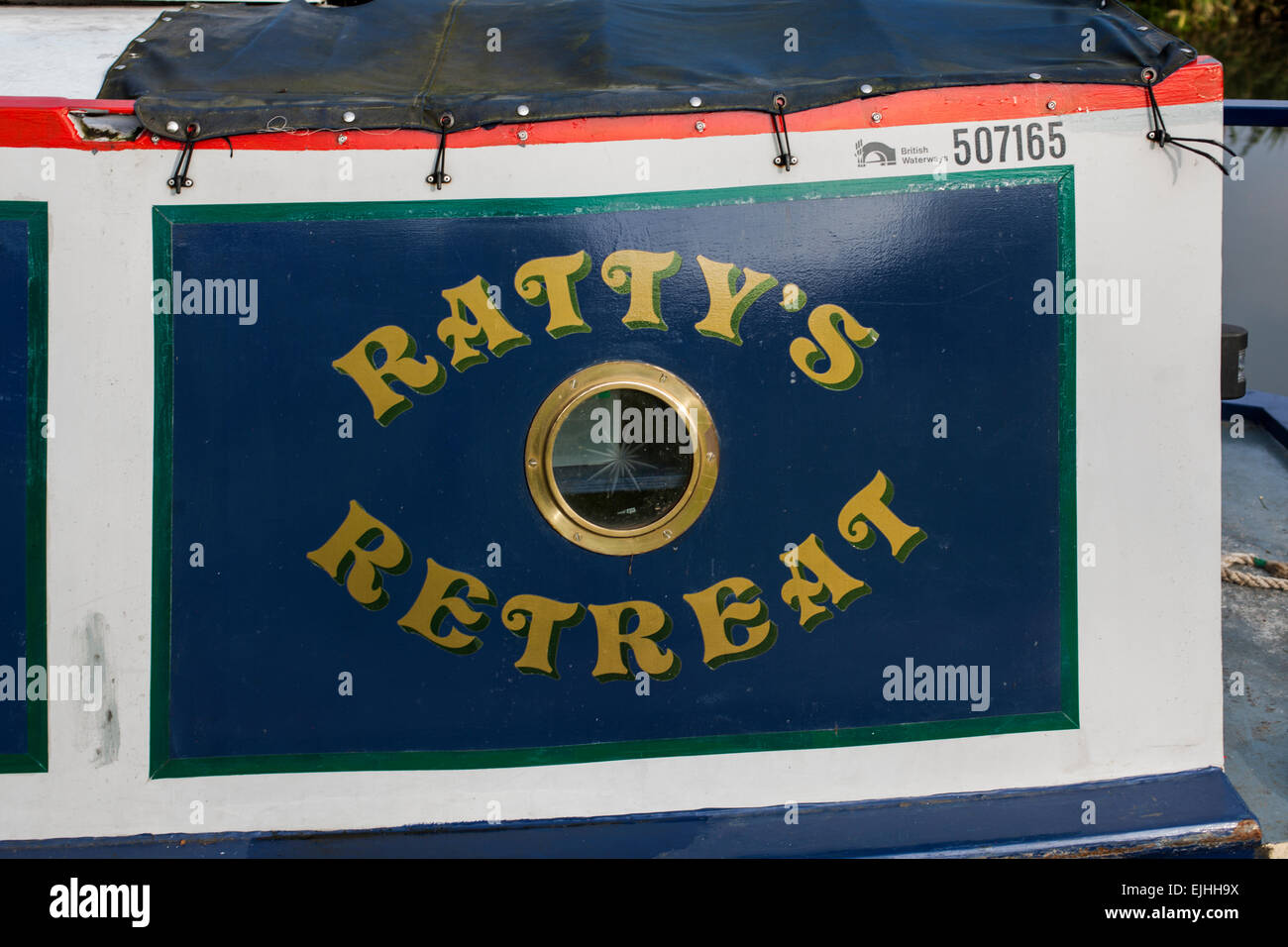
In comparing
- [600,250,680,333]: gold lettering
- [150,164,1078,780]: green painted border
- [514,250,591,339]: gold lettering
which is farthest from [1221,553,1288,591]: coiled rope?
[514,250,591,339]: gold lettering

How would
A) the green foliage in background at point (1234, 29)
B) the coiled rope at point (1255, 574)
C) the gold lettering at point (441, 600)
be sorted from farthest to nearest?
the green foliage in background at point (1234, 29)
the coiled rope at point (1255, 574)
the gold lettering at point (441, 600)

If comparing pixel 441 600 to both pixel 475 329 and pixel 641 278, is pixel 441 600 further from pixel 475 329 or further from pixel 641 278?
pixel 641 278

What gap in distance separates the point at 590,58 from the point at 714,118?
1.00 ft

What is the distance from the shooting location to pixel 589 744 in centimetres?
233

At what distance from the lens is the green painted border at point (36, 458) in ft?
7.25

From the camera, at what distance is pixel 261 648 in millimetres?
2293

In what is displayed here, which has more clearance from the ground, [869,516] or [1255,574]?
[869,516]

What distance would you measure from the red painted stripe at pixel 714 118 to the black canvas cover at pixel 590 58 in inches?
0.8

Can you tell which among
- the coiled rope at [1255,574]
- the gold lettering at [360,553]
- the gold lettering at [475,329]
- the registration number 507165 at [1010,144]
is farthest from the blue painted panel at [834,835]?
the coiled rope at [1255,574]

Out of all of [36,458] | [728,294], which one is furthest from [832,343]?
[36,458]

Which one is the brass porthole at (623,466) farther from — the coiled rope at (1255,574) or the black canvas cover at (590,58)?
the coiled rope at (1255,574)

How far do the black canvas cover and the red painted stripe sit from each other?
20mm
